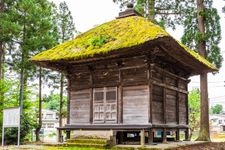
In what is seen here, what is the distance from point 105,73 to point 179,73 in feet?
15.1

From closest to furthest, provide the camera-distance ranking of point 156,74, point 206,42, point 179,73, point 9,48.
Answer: point 156,74 → point 179,73 → point 206,42 → point 9,48

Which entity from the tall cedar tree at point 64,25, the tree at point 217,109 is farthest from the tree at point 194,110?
the tree at point 217,109

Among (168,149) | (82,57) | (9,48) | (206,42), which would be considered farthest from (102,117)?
(9,48)

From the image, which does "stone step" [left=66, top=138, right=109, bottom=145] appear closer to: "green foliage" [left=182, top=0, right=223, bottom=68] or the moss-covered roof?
the moss-covered roof

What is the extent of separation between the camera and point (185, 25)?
77.6ft

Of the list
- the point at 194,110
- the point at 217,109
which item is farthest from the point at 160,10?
the point at 217,109

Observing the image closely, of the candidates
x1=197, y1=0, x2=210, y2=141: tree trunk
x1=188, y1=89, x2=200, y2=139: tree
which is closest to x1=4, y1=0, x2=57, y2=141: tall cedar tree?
x1=197, y1=0, x2=210, y2=141: tree trunk

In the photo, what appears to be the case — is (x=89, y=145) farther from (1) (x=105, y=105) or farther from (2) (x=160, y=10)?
(2) (x=160, y=10)

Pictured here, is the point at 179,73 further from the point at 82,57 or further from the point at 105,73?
Answer: the point at 82,57

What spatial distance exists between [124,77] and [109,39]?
1.81 meters

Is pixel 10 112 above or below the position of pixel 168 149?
above

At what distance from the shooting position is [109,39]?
1536 cm

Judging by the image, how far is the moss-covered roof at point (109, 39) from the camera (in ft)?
44.7

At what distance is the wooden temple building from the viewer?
1424 cm
